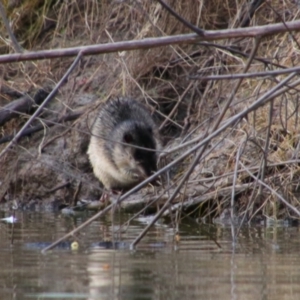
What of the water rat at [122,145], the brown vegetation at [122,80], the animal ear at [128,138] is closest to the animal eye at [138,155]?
the water rat at [122,145]

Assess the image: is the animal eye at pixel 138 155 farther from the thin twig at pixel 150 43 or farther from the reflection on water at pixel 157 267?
the thin twig at pixel 150 43

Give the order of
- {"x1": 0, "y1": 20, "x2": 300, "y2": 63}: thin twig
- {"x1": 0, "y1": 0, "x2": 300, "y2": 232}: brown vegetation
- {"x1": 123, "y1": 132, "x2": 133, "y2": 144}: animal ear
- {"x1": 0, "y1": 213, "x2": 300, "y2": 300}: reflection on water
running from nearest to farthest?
{"x1": 0, "y1": 213, "x2": 300, "y2": 300}: reflection on water
{"x1": 0, "y1": 20, "x2": 300, "y2": 63}: thin twig
{"x1": 0, "y1": 0, "x2": 300, "y2": 232}: brown vegetation
{"x1": 123, "y1": 132, "x2": 133, "y2": 144}: animal ear

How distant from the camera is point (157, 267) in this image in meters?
5.04

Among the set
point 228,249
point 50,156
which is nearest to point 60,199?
point 50,156

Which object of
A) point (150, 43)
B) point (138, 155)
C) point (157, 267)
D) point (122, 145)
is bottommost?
point (157, 267)

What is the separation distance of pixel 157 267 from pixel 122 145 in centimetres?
449

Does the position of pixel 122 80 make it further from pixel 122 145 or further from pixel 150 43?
pixel 150 43

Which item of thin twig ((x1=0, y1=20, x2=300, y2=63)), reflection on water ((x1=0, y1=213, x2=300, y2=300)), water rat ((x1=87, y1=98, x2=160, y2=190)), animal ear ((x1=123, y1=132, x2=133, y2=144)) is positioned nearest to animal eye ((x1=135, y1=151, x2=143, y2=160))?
water rat ((x1=87, y1=98, x2=160, y2=190))

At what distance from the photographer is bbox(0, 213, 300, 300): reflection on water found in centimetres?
429

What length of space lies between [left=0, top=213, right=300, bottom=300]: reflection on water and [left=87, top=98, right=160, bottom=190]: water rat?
2334mm

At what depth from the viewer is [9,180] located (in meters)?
9.91

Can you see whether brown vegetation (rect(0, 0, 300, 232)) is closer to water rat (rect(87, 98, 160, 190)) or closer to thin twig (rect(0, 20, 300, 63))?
water rat (rect(87, 98, 160, 190))

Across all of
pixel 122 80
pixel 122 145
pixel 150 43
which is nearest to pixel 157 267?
pixel 150 43

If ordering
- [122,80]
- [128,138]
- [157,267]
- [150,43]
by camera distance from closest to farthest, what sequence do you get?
[150,43], [157,267], [128,138], [122,80]
